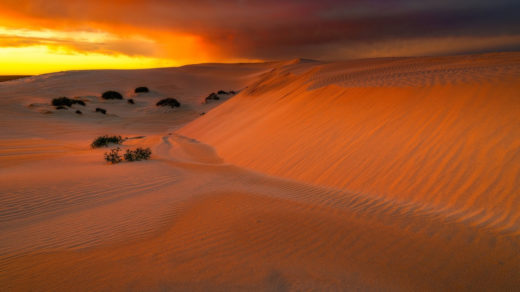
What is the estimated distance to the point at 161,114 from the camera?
82.2 ft

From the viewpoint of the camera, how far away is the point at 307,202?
16.5 feet

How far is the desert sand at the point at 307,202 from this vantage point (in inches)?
116

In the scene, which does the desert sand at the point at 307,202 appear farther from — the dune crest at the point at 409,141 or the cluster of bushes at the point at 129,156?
the cluster of bushes at the point at 129,156

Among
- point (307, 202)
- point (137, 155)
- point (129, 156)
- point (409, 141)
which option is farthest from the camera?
point (137, 155)

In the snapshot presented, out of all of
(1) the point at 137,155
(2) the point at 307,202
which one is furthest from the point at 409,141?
(1) the point at 137,155

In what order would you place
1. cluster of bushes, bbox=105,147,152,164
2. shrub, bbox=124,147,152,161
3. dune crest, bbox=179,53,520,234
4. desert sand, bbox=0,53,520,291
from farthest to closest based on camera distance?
shrub, bbox=124,147,152,161 → cluster of bushes, bbox=105,147,152,164 → dune crest, bbox=179,53,520,234 → desert sand, bbox=0,53,520,291

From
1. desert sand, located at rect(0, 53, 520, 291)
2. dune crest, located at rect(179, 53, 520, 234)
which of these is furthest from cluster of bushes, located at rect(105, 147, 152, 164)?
dune crest, located at rect(179, 53, 520, 234)

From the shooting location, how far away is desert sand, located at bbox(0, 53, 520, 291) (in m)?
2.95

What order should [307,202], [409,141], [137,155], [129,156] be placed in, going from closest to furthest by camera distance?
[307,202] < [409,141] < [129,156] < [137,155]

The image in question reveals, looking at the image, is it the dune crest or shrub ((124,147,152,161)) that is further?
shrub ((124,147,152,161))

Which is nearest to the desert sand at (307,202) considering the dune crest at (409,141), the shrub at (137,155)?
the dune crest at (409,141)

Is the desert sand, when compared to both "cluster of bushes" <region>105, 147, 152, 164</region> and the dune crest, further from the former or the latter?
"cluster of bushes" <region>105, 147, 152, 164</region>

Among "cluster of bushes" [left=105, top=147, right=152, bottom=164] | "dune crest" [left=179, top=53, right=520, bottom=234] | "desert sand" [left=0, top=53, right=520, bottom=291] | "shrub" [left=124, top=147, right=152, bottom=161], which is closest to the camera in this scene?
"desert sand" [left=0, top=53, right=520, bottom=291]

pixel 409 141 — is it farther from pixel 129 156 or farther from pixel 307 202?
pixel 129 156
